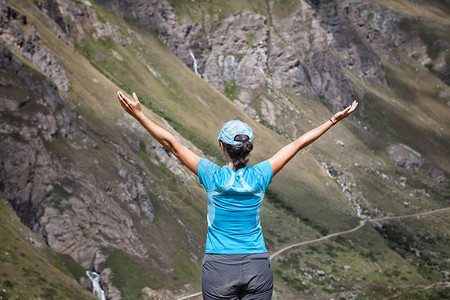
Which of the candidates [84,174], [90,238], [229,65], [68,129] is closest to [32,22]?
[68,129]

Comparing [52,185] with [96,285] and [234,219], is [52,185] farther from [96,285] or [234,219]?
[234,219]

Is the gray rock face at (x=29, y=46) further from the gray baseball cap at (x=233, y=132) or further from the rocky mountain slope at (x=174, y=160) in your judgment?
the gray baseball cap at (x=233, y=132)

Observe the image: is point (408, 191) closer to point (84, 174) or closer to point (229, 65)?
point (229, 65)

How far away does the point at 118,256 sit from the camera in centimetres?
6488

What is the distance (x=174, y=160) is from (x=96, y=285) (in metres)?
42.6

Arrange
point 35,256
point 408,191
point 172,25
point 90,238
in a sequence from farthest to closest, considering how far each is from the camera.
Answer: point 172,25, point 408,191, point 90,238, point 35,256

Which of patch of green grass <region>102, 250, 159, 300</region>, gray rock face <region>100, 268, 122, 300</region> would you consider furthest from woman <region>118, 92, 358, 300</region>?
patch of green grass <region>102, 250, 159, 300</region>

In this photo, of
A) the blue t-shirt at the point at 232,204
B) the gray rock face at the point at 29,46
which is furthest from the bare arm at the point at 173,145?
the gray rock face at the point at 29,46

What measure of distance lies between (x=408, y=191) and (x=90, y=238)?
412 feet

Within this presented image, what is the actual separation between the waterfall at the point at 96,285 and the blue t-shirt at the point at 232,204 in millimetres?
A: 54564

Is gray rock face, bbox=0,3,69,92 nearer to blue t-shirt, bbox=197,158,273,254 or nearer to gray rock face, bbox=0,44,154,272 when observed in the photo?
gray rock face, bbox=0,44,154,272

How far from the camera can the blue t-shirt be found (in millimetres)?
7105

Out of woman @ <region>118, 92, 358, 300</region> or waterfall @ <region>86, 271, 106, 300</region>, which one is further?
waterfall @ <region>86, 271, 106, 300</region>

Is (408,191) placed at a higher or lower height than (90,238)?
higher
